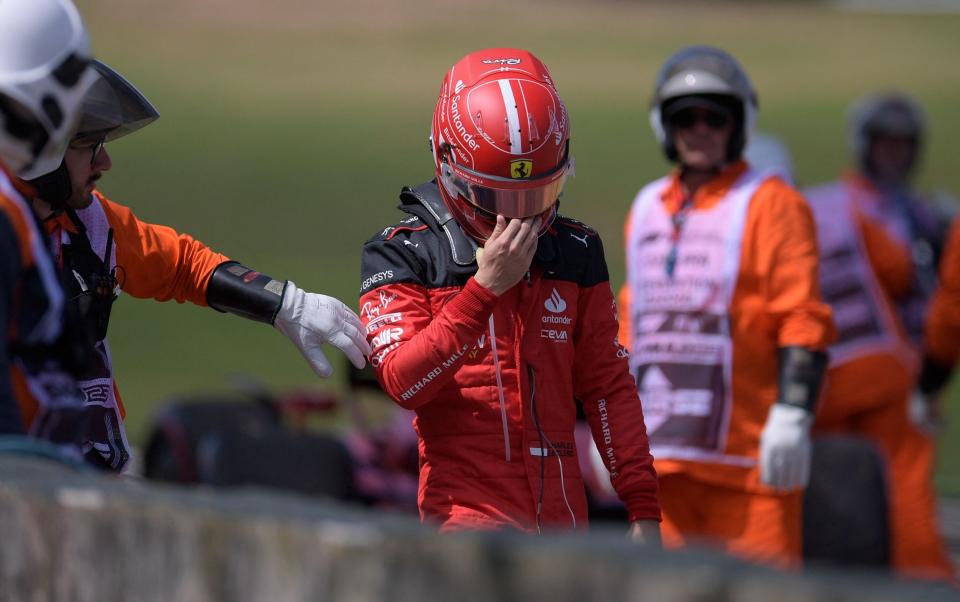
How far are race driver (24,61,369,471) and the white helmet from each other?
2.03ft

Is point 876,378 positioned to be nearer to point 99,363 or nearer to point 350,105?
point 99,363

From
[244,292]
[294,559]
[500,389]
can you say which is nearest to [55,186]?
[244,292]

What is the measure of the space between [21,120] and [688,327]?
123 inches

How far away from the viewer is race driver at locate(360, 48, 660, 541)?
4.17 m

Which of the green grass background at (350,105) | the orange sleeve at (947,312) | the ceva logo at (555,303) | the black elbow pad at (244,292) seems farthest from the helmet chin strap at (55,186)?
the green grass background at (350,105)

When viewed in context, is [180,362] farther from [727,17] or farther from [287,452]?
[727,17]

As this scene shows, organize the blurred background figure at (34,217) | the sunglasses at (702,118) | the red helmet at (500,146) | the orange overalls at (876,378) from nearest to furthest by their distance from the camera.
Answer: the blurred background figure at (34,217), the red helmet at (500,146), the sunglasses at (702,118), the orange overalls at (876,378)

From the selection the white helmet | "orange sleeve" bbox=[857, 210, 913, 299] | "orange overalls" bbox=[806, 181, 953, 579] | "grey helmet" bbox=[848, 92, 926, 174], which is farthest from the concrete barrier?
"grey helmet" bbox=[848, 92, 926, 174]

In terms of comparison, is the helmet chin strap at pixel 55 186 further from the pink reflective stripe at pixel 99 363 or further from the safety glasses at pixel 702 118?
the safety glasses at pixel 702 118

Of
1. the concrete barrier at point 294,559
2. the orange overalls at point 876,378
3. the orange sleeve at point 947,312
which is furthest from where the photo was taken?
the orange sleeve at point 947,312

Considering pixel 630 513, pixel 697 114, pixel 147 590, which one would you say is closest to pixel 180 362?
pixel 697 114

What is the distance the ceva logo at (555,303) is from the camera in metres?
4.30

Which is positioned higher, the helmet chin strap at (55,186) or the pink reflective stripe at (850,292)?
the helmet chin strap at (55,186)

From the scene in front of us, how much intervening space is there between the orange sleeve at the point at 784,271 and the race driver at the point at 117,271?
1917 mm
